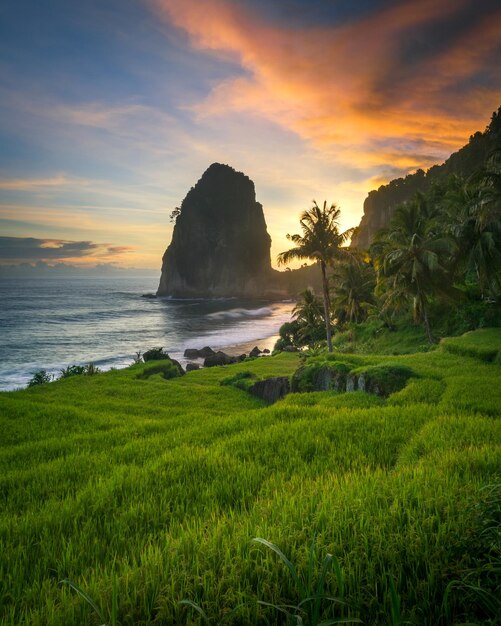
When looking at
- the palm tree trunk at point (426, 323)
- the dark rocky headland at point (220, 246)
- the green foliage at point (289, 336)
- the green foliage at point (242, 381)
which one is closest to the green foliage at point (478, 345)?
the palm tree trunk at point (426, 323)

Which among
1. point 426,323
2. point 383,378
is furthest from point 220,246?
point 383,378

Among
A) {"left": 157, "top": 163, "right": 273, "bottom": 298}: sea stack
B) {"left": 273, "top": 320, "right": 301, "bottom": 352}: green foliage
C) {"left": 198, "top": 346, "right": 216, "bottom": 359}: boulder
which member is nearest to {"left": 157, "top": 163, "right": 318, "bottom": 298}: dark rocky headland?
{"left": 157, "top": 163, "right": 273, "bottom": 298}: sea stack

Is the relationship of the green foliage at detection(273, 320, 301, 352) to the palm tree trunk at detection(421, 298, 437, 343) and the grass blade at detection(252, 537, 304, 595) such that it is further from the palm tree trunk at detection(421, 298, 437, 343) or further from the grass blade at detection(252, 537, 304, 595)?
the grass blade at detection(252, 537, 304, 595)

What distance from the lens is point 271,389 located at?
58.2 feet

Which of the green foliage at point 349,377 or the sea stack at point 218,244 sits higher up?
the sea stack at point 218,244

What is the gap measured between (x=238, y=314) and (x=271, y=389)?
275ft

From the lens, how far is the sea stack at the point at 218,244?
510 ft

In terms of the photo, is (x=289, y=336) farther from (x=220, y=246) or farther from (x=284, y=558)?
(x=220, y=246)

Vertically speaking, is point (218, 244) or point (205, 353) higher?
point (218, 244)

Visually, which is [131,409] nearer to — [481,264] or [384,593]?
[384,593]

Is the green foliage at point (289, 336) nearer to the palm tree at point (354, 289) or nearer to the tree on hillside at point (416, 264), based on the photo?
the palm tree at point (354, 289)

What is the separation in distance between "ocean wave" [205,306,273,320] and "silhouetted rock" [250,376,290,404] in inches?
2866

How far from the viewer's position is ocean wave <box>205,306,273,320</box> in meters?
94.3

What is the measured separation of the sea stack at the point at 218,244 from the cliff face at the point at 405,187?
46.0 meters
